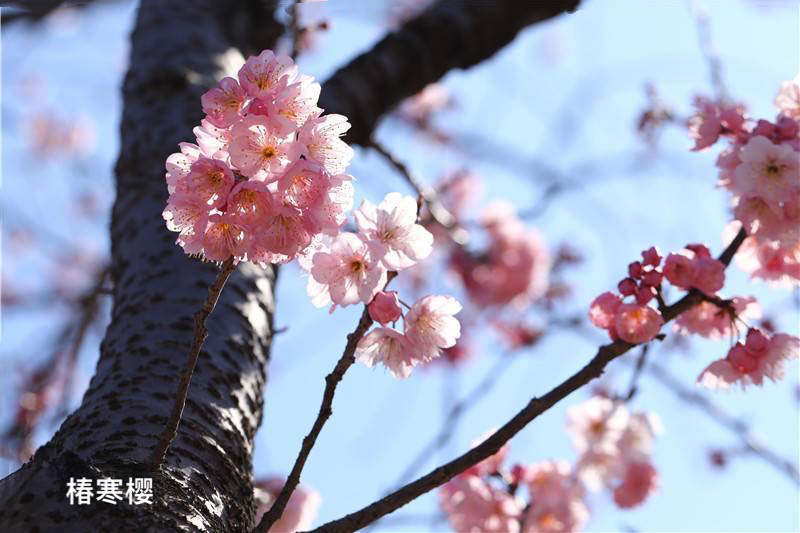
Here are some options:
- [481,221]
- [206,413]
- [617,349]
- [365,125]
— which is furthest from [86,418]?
[481,221]

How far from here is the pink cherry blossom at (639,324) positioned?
4.50 ft

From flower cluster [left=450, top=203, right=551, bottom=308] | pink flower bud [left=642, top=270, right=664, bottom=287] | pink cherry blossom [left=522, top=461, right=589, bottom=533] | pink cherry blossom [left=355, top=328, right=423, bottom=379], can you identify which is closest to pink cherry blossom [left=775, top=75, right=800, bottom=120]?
pink flower bud [left=642, top=270, right=664, bottom=287]

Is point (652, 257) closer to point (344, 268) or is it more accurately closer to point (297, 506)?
point (344, 268)

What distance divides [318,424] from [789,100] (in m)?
1.19

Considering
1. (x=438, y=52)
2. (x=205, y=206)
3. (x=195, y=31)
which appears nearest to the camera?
(x=205, y=206)

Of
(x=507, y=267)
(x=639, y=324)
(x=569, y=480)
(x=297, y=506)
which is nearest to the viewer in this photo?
(x=639, y=324)

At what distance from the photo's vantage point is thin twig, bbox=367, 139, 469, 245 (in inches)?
101

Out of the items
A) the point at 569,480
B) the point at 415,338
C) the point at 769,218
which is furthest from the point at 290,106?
the point at 569,480

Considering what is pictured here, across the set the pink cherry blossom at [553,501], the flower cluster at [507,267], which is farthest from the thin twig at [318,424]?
the flower cluster at [507,267]

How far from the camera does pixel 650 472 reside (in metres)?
2.87

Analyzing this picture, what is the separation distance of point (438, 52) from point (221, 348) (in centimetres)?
162

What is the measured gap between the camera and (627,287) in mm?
1445

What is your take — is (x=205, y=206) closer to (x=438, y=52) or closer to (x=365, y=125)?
(x=365, y=125)

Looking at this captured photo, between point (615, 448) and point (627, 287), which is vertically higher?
point (615, 448)
